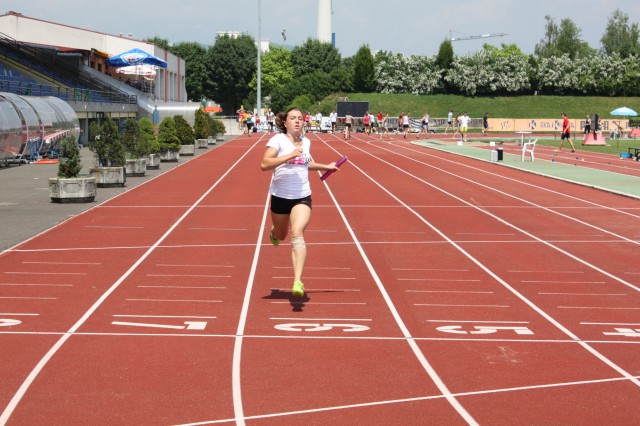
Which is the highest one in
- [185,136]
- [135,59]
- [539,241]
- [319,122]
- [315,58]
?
→ [315,58]

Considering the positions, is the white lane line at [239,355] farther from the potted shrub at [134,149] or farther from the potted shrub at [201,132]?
the potted shrub at [201,132]

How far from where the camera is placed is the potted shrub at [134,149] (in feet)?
91.7

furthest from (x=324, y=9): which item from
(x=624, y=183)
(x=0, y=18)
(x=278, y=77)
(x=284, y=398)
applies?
(x=284, y=398)

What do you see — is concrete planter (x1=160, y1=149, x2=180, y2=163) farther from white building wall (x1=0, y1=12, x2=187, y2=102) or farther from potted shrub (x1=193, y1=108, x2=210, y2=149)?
white building wall (x1=0, y1=12, x2=187, y2=102)

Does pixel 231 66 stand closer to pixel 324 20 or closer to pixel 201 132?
pixel 324 20

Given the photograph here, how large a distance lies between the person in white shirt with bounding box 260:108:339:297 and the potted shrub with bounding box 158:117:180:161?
83.7 feet

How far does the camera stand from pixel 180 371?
7207 millimetres

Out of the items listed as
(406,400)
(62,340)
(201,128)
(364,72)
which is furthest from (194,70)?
(406,400)

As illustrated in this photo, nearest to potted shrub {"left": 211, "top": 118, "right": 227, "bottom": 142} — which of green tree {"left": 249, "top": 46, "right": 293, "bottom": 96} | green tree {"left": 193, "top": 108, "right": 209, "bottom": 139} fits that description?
green tree {"left": 193, "top": 108, "right": 209, "bottom": 139}

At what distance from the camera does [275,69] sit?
132750 millimetres

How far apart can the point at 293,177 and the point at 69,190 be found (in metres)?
11.4

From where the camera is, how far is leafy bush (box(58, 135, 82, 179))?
20.1m

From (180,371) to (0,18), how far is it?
62933 millimetres

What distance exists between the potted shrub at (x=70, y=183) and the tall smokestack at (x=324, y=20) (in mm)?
112781
